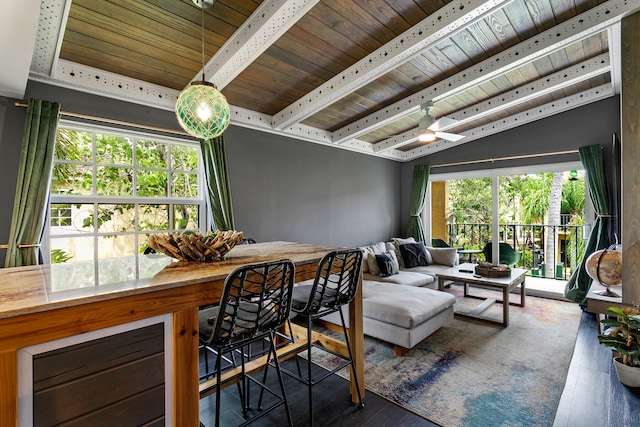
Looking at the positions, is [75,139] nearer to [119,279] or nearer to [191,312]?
[119,279]

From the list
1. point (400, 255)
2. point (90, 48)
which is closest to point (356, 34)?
point (90, 48)

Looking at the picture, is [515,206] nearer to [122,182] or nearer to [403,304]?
[403,304]

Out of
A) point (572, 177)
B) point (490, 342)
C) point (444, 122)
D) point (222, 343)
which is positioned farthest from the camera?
point (572, 177)

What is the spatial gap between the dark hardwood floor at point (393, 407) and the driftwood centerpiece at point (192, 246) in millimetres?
1069

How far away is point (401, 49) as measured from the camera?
2.58 metres

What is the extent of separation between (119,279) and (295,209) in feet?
10.3

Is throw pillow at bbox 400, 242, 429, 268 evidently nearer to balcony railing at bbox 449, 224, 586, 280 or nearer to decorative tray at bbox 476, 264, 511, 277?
decorative tray at bbox 476, 264, 511, 277

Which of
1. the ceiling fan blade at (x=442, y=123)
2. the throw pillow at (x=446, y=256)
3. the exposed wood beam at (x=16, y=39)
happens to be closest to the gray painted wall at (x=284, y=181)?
the exposed wood beam at (x=16, y=39)

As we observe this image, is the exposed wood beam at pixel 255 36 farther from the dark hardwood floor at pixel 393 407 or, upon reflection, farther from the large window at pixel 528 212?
the large window at pixel 528 212

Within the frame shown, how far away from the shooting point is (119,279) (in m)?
1.24

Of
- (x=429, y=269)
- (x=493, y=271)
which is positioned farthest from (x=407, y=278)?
(x=493, y=271)

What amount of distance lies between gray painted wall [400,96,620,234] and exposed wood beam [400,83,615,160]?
93mm

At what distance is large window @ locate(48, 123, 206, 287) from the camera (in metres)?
2.66

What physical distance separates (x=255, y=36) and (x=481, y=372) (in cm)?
312
